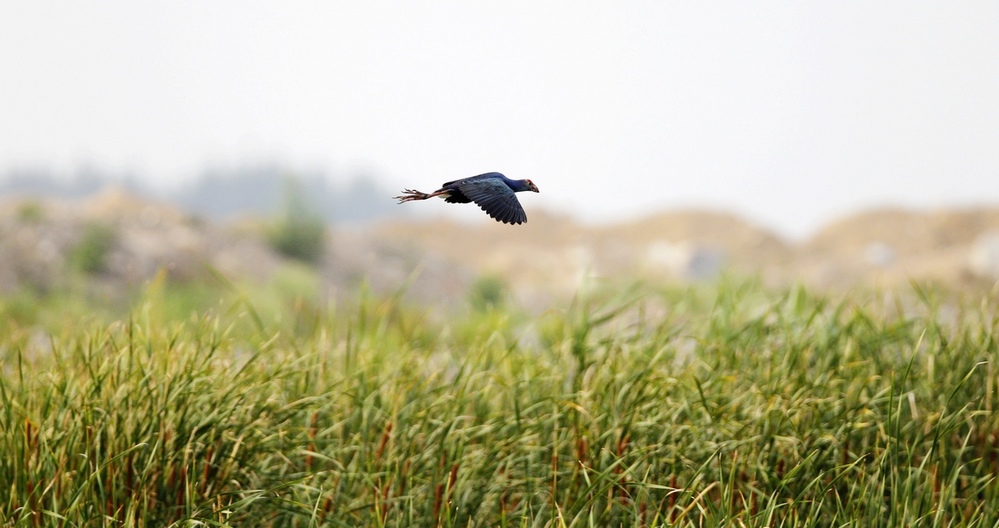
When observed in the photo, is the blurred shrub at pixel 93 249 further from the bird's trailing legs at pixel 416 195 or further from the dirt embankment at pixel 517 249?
the bird's trailing legs at pixel 416 195

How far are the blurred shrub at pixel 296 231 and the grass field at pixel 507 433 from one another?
36.9 ft

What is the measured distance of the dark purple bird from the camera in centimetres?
152

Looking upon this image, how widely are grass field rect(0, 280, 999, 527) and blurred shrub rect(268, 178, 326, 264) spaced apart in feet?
36.9

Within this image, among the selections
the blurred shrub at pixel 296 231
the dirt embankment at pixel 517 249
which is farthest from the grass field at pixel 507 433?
the blurred shrub at pixel 296 231

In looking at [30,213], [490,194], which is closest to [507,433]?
[490,194]

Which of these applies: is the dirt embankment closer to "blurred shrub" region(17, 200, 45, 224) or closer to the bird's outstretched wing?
"blurred shrub" region(17, 200, 45, 224)

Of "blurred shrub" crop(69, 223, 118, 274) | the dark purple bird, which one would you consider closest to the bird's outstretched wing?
the dark purple bird

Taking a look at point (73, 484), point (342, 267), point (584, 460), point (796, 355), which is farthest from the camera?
point (342, 267)

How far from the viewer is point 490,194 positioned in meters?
1.57

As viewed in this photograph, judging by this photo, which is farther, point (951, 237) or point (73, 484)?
point (951, 237)

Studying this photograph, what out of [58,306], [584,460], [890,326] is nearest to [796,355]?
[890,326]

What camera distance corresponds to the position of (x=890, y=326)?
466 cm

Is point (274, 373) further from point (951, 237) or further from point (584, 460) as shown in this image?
point (951, 237)

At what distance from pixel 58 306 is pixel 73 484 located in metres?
7.55
